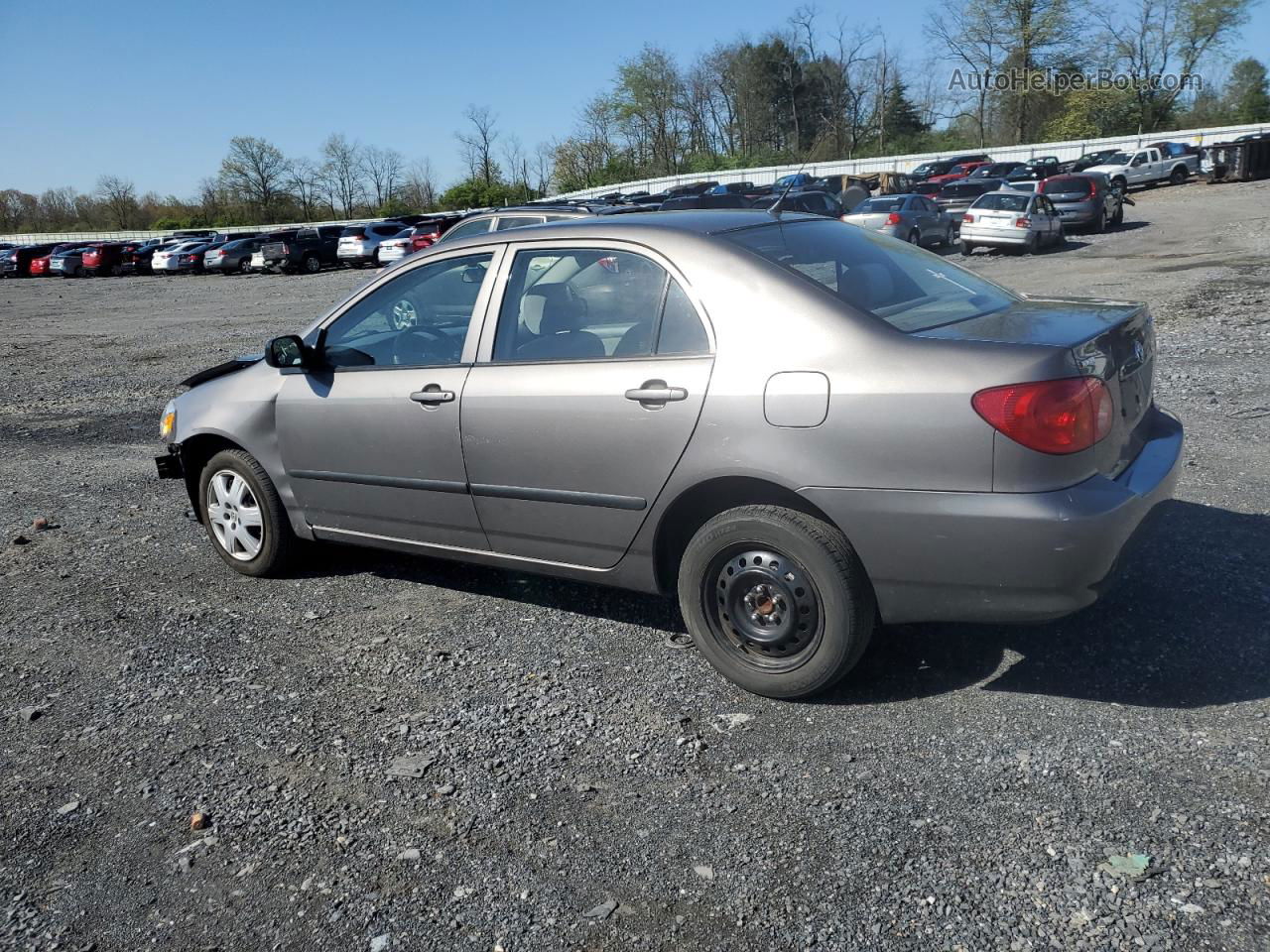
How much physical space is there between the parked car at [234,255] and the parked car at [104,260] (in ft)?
22.7

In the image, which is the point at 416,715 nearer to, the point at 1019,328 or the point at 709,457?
the point at 709,457

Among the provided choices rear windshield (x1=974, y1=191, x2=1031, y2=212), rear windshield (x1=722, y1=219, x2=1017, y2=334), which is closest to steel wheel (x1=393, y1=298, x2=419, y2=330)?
rear windshield (x1=722, y1=219, x2=1017, y2=334)

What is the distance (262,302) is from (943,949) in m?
26.3

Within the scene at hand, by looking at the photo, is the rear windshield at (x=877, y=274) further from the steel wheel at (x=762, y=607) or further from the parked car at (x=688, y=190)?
the parked car at (x=688, y=190)

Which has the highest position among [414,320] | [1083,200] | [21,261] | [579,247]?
[21,261]

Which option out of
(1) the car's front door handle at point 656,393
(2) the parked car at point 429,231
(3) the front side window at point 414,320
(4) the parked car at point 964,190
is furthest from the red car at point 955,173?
(1) the car's front door handle at point 656,393

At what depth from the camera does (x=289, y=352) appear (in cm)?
495

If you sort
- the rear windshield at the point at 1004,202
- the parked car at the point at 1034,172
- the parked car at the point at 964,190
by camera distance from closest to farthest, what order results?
the rear windshield at the point at 1004,202 → the parked car at the point at 964,190 → the parked car at the point at 1034,172

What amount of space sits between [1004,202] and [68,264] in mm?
39061

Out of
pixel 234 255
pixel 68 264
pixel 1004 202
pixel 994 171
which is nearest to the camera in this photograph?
pixel 1004 202

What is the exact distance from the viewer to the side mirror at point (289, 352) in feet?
16.1

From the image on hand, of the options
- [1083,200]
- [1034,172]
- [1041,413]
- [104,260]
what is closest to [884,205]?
[1083,200]

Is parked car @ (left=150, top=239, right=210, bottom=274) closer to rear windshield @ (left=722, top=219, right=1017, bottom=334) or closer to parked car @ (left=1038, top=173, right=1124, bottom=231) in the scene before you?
parked car @ (left=1038, top=173, right=1124, bottom=231)

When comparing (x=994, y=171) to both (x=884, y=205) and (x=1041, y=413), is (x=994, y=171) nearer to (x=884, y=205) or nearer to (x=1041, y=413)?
(x=884, y=205)
